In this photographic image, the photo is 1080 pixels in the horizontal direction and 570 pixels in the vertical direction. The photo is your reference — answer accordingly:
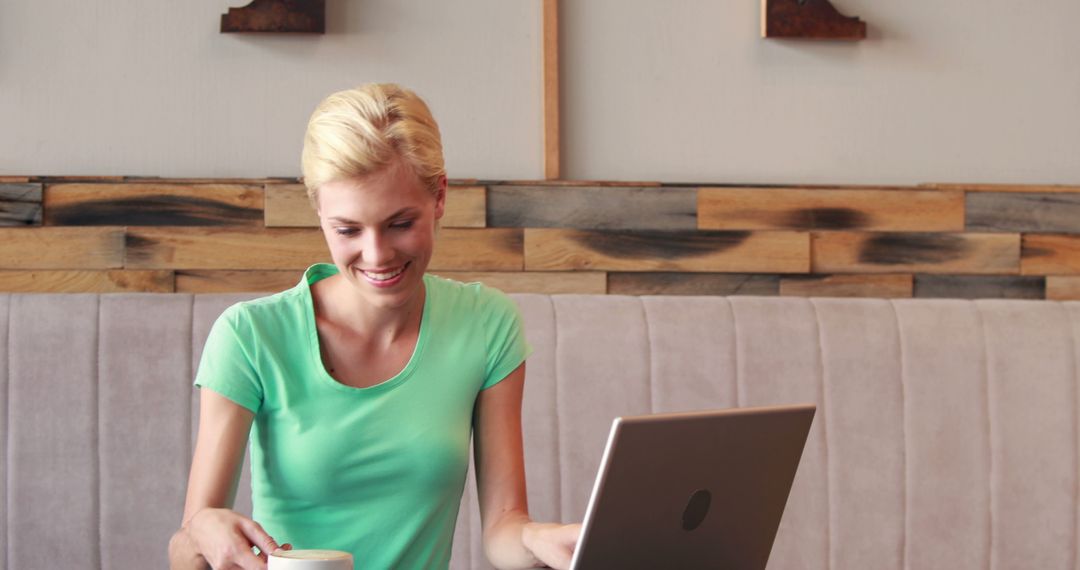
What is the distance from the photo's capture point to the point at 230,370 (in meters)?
1.46

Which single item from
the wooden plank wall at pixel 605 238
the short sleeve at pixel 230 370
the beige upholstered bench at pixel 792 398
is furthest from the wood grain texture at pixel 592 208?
the short sleeve at pixel 230 370

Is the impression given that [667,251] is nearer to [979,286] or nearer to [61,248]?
[979,286]

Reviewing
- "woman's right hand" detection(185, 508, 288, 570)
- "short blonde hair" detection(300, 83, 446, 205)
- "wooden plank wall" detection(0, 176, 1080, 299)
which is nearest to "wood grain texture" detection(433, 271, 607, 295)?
"wooden plank wall" detection(0, 176, 1080, 299)

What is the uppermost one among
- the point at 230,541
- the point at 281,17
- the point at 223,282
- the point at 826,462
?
the point at 281,17

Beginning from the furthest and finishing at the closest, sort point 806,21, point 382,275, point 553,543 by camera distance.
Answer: point 806,21
point 382,275
point 553,543

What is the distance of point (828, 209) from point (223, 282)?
3.94 feet

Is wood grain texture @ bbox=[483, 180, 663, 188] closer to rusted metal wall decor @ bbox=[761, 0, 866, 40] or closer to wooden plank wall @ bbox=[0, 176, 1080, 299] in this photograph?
wooden plank wall @ bbox=[0, 176, 1080, 299]

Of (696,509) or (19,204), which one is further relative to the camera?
(19,204)

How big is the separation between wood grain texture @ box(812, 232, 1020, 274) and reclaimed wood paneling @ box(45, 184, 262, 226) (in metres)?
1.14

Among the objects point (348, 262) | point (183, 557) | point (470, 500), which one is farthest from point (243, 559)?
point (470, 500)

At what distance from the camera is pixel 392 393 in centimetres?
153

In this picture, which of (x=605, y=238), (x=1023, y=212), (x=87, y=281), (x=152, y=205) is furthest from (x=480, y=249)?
(x=1023, y=212)

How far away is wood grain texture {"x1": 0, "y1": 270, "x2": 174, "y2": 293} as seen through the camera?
88.8 inches

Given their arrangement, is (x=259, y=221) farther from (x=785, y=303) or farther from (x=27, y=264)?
(x=785, y=303)
